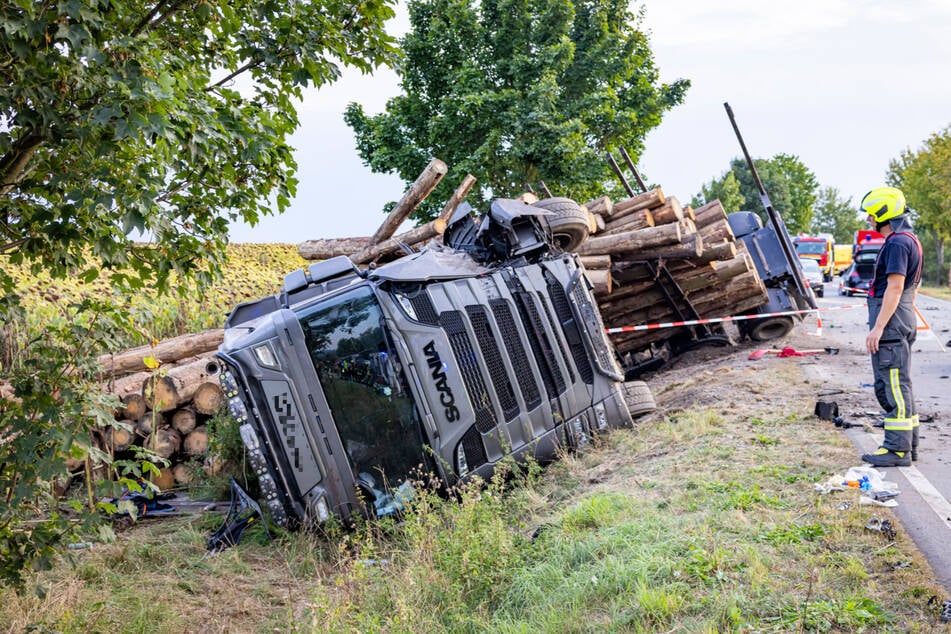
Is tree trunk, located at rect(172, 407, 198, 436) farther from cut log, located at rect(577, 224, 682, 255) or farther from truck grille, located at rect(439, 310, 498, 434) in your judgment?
cut log, located at rect(577, 224, 682, 255)

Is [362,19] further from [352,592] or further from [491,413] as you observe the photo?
[352,592]

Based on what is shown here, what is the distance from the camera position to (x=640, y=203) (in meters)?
12.7

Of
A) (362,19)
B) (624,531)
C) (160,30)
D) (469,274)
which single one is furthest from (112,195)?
(469,274)

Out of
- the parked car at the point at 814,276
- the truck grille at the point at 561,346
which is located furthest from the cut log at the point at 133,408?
the parked car at the point at 814,276

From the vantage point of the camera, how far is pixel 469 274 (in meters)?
7.34

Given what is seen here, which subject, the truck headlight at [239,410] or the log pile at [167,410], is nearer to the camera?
the truck headlight at [239,410]

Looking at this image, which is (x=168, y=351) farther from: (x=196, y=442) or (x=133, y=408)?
(x=196, y=442)

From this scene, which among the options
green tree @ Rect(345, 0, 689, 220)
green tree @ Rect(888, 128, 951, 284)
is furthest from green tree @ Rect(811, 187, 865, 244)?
green tree @ Rect(345, 0, 689, 220)

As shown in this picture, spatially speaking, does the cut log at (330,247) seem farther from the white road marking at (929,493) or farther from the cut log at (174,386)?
the white road marking at (929,493)

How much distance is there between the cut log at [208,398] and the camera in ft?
30.8

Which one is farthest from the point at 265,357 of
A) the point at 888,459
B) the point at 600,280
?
the point at 600,280

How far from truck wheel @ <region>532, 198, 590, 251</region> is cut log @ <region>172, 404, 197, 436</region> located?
16.1 ft

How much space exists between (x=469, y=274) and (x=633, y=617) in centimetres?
389

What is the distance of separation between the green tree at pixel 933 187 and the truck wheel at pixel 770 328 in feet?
106
